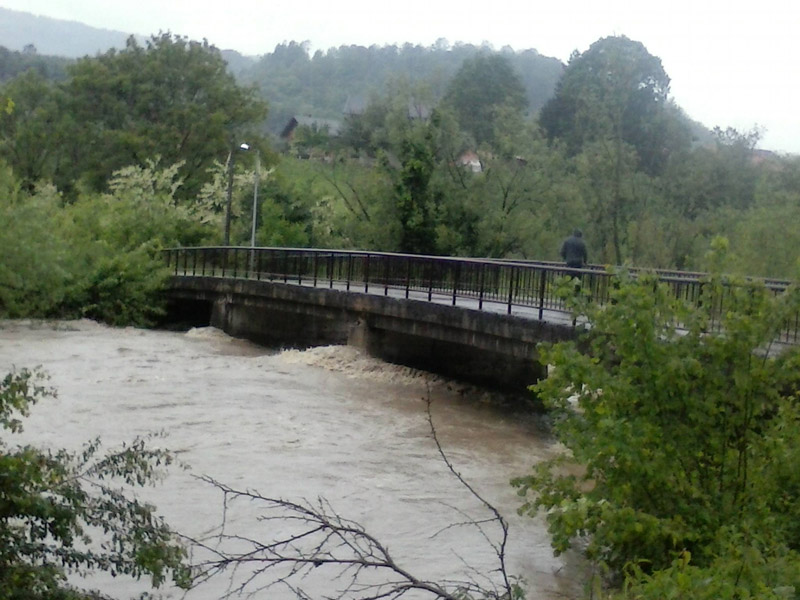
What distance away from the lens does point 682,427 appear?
348 inches

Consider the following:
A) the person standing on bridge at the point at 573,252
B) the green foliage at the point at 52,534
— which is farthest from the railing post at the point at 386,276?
the green foliage at the point at 52,534

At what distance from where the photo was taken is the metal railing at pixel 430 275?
18234 millimetres

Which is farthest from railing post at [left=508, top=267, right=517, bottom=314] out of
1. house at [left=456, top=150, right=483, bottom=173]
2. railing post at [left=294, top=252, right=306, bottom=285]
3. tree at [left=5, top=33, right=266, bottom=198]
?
tree at [left=5, top=33, right=266, bottom=198]

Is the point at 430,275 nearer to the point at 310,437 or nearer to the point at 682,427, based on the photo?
the point at 310,437

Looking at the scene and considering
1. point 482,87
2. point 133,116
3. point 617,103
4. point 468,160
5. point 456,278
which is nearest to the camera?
point 456,278

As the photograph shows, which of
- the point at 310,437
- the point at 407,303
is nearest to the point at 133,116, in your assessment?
the point at 407,303

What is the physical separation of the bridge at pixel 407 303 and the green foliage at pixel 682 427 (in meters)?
3.28

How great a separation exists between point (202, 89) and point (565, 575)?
2277 inches

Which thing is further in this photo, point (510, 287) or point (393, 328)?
point (393, 328)

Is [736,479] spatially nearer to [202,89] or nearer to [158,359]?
[158,359]

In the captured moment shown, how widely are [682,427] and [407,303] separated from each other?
45.1ft

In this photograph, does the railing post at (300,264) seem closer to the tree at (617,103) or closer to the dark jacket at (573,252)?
the dark jacket at (573,252)

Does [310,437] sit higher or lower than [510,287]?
lower

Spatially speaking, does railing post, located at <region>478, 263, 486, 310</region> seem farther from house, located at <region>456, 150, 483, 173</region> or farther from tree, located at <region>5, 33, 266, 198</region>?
tree, located at <region>5, 33, 266, 198</region>
